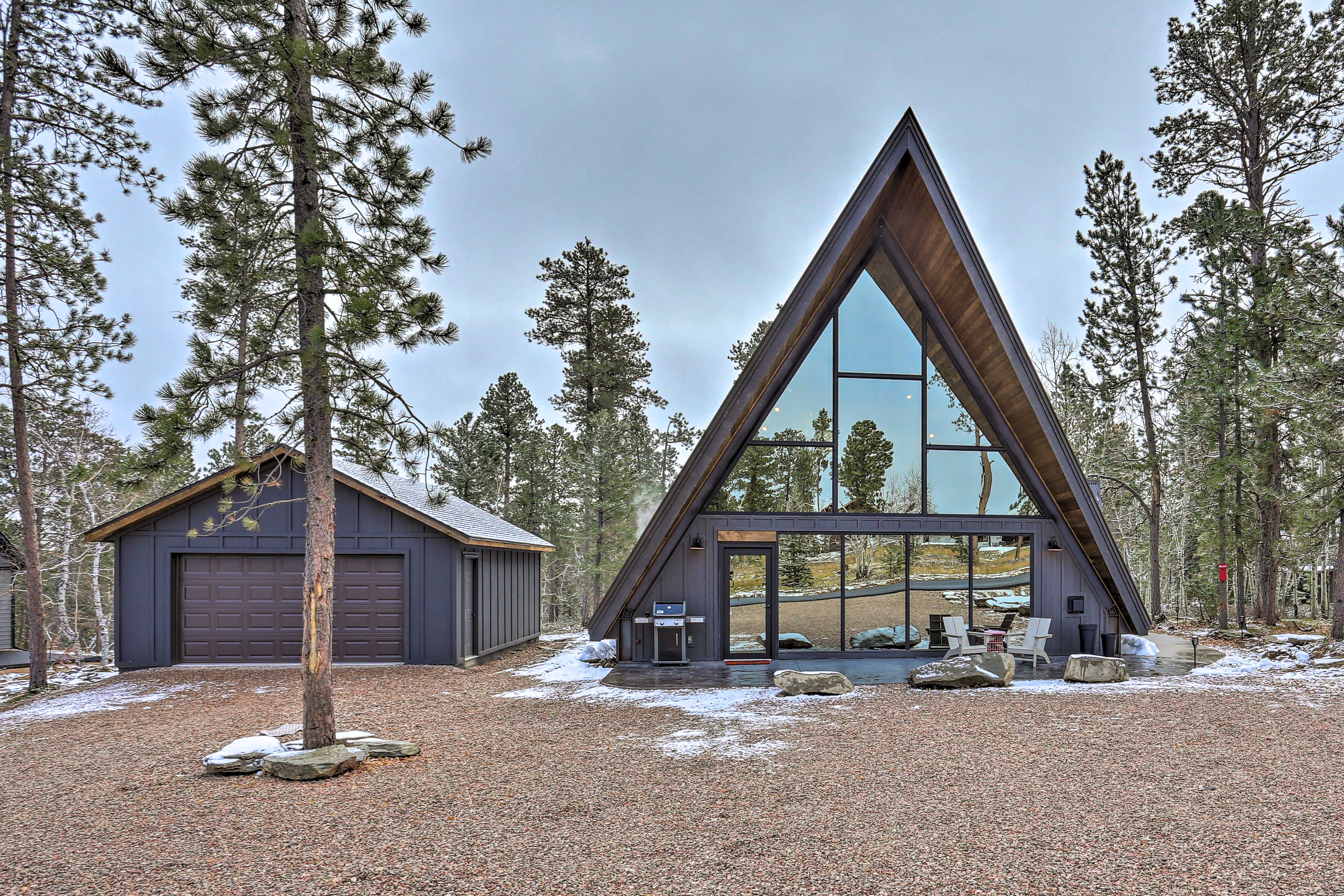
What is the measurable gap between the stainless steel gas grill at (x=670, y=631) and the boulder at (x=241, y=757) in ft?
17.7

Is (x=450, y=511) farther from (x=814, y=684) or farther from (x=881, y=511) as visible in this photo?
(x=881, y=511)

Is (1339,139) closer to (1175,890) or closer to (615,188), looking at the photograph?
(1175,890)

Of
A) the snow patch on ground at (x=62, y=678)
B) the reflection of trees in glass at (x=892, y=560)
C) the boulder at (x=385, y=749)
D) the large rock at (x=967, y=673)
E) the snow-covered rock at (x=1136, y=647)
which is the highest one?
the reflection of trees in glass at (x=892, y=560)

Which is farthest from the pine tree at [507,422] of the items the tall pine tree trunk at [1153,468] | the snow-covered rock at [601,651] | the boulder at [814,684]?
the tall pine tree trunk at [1153,468]

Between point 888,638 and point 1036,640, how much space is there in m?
2.06

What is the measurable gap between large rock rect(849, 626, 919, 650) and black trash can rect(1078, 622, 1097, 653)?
8.41ft

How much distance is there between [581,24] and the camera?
20047 mm

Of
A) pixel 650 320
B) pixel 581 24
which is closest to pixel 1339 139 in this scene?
pixel 581 24

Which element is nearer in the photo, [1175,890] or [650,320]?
[1175,890]

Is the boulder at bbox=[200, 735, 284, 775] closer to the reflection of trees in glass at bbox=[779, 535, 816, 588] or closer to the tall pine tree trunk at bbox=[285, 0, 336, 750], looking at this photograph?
the tall pine tree trunk at bbox=[285, 0, 336, 750]

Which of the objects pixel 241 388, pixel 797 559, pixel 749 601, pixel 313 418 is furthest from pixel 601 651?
pixel 241 388

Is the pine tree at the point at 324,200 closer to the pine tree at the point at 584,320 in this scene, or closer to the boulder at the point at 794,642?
the boulder at the point at 794,642

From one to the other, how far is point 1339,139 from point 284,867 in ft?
65.6

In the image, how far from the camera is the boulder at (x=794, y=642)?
409 inches
